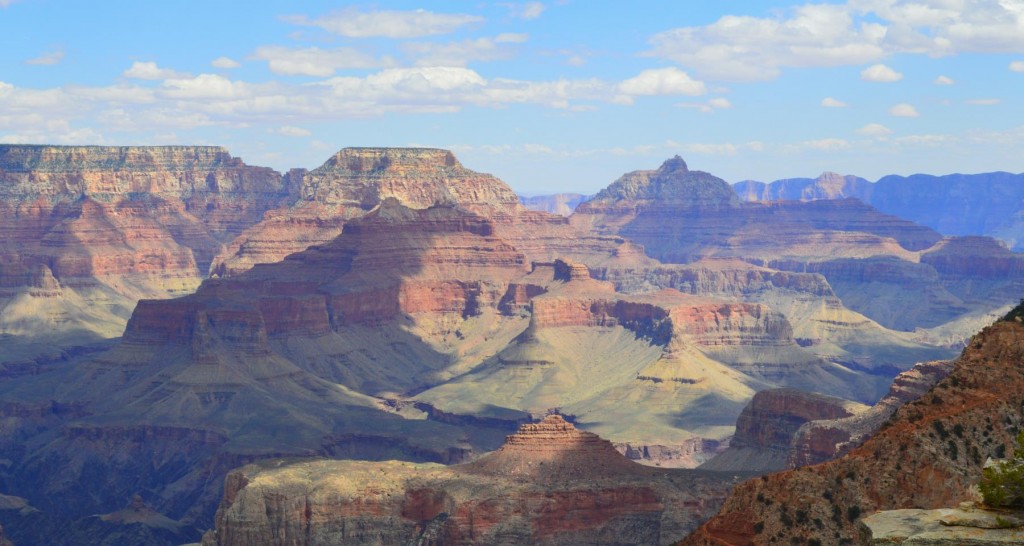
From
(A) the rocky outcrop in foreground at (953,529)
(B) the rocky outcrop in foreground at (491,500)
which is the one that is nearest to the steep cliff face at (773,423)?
(B) the rocky outcrop in foreground at (491,500)

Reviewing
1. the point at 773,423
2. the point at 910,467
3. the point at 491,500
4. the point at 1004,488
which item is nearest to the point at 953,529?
the point at 1004,488

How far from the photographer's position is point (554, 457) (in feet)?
424

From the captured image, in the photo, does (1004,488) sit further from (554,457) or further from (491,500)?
(554,457)

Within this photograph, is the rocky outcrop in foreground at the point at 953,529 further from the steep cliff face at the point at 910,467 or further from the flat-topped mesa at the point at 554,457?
the flat-topped mesa at the point at 554,457

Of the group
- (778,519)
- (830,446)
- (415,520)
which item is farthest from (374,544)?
(778,519)

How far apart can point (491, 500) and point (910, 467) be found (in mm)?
69077

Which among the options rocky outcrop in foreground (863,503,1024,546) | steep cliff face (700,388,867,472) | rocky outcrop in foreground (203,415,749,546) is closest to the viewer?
rocky outcrop in foreground (863,503,1024,546)

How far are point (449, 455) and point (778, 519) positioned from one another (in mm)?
137819

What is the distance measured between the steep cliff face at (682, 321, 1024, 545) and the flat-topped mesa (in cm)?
6526

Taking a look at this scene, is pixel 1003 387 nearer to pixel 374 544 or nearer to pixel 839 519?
pixel 839 519

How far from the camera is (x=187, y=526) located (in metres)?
174

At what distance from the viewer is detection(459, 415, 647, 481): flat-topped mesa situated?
419 ft

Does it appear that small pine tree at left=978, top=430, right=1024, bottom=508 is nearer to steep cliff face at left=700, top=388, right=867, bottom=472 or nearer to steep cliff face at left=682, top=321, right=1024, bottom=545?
steep cliff face at left=682, top=321, right=1024, bottom=545

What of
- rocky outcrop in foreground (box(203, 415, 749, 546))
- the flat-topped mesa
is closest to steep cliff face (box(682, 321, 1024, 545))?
rocky outcrop in foreground (box(203, 415, 749, 546))
